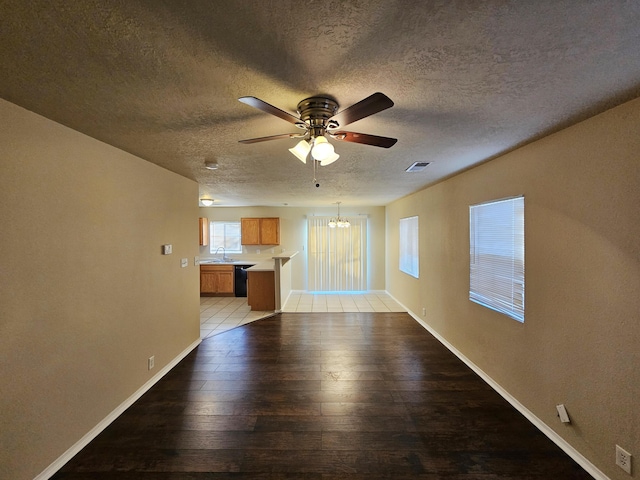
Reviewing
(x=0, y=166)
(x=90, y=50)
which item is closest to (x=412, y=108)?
(x=90, y=50)

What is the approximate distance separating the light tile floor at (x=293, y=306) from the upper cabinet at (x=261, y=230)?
1533mm

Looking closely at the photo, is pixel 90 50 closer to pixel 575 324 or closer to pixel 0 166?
pixel 0 166

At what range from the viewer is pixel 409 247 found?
5.47 meters

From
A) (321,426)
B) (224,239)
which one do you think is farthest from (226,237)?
(321,426)

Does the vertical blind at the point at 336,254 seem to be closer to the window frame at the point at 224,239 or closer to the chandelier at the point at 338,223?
the chandelier at the point at 338,223

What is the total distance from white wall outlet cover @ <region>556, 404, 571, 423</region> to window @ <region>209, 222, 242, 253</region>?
6.76m

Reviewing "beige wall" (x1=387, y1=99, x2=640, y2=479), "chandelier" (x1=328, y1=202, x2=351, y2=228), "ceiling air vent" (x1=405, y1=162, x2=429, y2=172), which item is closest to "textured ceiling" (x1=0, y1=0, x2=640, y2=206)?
"beige wall" (x1=387, y1=99, x2=640, y2=479)

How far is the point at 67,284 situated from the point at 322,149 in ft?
6.50

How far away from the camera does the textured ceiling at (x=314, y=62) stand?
91 cm

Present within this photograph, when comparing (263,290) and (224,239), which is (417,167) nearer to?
(263,290)

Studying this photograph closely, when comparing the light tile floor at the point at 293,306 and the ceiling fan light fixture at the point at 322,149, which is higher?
the ceiling fan light fixture at the point at 322,149

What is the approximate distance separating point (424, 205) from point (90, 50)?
4.41 meters

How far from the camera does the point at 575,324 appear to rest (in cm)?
185

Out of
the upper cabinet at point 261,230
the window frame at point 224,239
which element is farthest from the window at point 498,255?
the window frame at point 224,239
